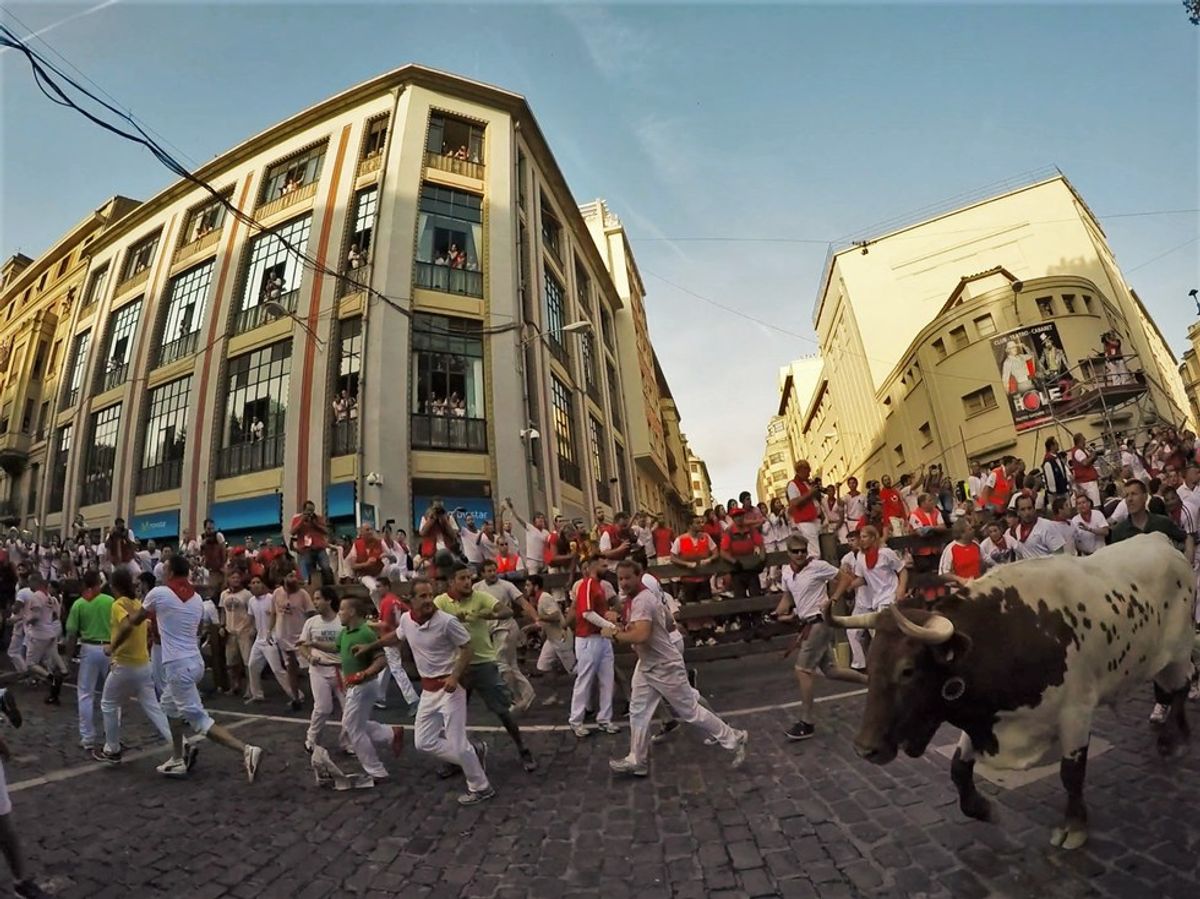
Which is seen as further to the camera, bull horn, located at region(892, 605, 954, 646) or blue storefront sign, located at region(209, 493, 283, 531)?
blue storefront sign, located at region(209, 493, 283, 531)

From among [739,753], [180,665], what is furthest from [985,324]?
[180,665]

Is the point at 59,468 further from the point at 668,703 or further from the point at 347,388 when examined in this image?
the point at 668,703

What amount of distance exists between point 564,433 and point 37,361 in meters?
34.6

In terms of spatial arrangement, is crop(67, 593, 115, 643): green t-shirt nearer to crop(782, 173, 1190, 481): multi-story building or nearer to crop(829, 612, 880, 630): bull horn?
crop(829, 612, 880, 630): bull horn

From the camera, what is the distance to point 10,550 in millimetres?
18344

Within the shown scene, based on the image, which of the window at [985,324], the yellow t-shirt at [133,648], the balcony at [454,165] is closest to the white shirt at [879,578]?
the yellow t-shirt at [133,648]

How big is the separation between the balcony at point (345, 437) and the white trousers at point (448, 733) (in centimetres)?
1541

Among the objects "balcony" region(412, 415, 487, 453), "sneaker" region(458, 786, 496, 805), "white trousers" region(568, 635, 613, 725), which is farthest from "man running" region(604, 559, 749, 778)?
"balcony" region(412, 415, 487, 453)

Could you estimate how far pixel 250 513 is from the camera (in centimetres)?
2045

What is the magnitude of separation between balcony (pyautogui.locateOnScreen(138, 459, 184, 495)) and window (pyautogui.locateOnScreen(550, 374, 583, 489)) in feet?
47.7

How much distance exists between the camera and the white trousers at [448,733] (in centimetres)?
508

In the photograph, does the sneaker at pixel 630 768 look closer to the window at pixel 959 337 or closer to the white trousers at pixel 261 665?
the white trousers at pixel 261 665

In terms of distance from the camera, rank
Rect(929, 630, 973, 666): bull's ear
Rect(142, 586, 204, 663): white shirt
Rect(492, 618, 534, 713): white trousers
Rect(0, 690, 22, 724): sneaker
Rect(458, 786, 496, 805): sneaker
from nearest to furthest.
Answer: Rect(929, 630, 973, 666): bull's ear < Rect(0, 690, 22, 724): sneaker < Rect(458, 786, 496, 805): sneaker < Rect(142, 586, 204, 663): white shirt < Rect(492, 618, 534, 713): white trousers

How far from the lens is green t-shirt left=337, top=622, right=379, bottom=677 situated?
19.2 ft
